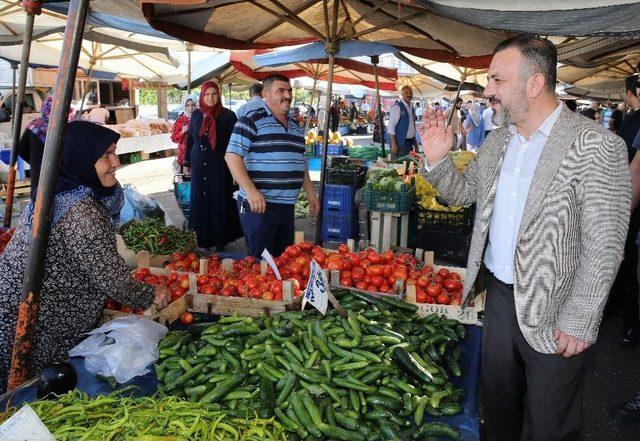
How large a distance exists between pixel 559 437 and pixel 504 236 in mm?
1075

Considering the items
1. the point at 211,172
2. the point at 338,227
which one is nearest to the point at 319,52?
the point at 338,227

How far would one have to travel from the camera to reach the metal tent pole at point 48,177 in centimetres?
211

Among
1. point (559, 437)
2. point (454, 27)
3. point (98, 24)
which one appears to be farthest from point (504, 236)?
point (98, 24)

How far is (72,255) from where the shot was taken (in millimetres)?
2617

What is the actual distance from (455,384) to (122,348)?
1736 mm

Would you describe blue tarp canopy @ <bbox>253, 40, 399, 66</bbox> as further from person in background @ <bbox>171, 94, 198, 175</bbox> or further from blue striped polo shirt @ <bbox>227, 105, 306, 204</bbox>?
blue striped polo shirt @ <bbox>227, 105, 306, 204</bbox>

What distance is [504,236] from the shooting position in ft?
8.50

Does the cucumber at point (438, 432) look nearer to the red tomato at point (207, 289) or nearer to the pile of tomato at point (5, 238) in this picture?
the red tomato at point (207, 289)

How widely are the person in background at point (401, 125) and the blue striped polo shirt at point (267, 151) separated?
7.47 m

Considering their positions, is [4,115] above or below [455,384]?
above

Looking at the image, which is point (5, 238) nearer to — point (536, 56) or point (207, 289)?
point (207, 289)

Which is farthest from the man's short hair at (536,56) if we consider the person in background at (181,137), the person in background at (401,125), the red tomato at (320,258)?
the person in background at (401,125)

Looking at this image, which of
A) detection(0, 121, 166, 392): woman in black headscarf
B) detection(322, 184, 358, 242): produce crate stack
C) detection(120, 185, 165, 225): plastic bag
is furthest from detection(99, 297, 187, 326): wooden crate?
detection(322, 184, 358, 242): produce crate stack

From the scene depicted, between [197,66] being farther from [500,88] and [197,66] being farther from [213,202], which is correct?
[500,88]
